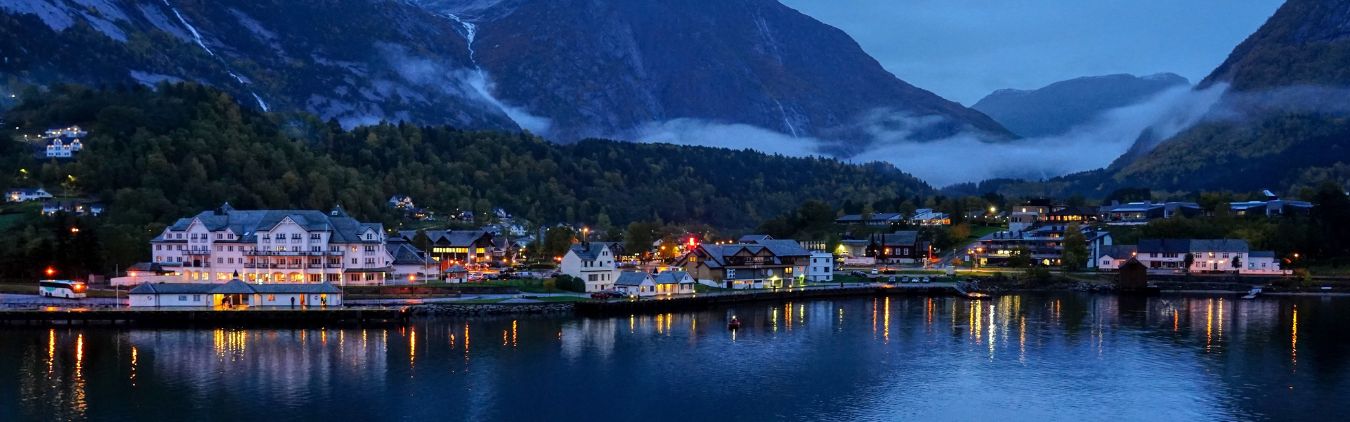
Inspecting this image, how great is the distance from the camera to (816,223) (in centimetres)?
10731

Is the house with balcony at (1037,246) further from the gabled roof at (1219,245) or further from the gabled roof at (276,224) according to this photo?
the gabled roof at (276,224)

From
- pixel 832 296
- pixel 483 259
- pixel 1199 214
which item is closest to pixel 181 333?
pixel 483 259

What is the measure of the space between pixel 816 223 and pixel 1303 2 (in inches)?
5610

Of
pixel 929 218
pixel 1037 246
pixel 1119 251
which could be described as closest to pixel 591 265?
pixel 1037 246

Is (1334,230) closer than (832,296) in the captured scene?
No

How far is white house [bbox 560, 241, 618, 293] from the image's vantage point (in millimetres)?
62719

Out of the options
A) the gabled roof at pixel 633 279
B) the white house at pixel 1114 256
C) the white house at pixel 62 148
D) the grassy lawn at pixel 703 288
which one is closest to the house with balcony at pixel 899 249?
the white house at pixel 1114 256

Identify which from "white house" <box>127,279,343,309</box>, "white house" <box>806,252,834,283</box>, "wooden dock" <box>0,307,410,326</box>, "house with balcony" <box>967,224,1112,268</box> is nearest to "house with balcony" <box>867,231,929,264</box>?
"house with balcony" <box>967,224,1112,268</box>

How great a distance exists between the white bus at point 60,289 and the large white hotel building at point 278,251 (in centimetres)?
756

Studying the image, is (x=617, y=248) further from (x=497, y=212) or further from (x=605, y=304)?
(x=497, y=212)

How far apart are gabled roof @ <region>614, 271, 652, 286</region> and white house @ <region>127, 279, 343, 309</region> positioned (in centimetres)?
1636

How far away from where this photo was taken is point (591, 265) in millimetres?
62875

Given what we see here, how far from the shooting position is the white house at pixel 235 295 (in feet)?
171

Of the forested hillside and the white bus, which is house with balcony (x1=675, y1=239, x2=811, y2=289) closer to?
the forested hillside
